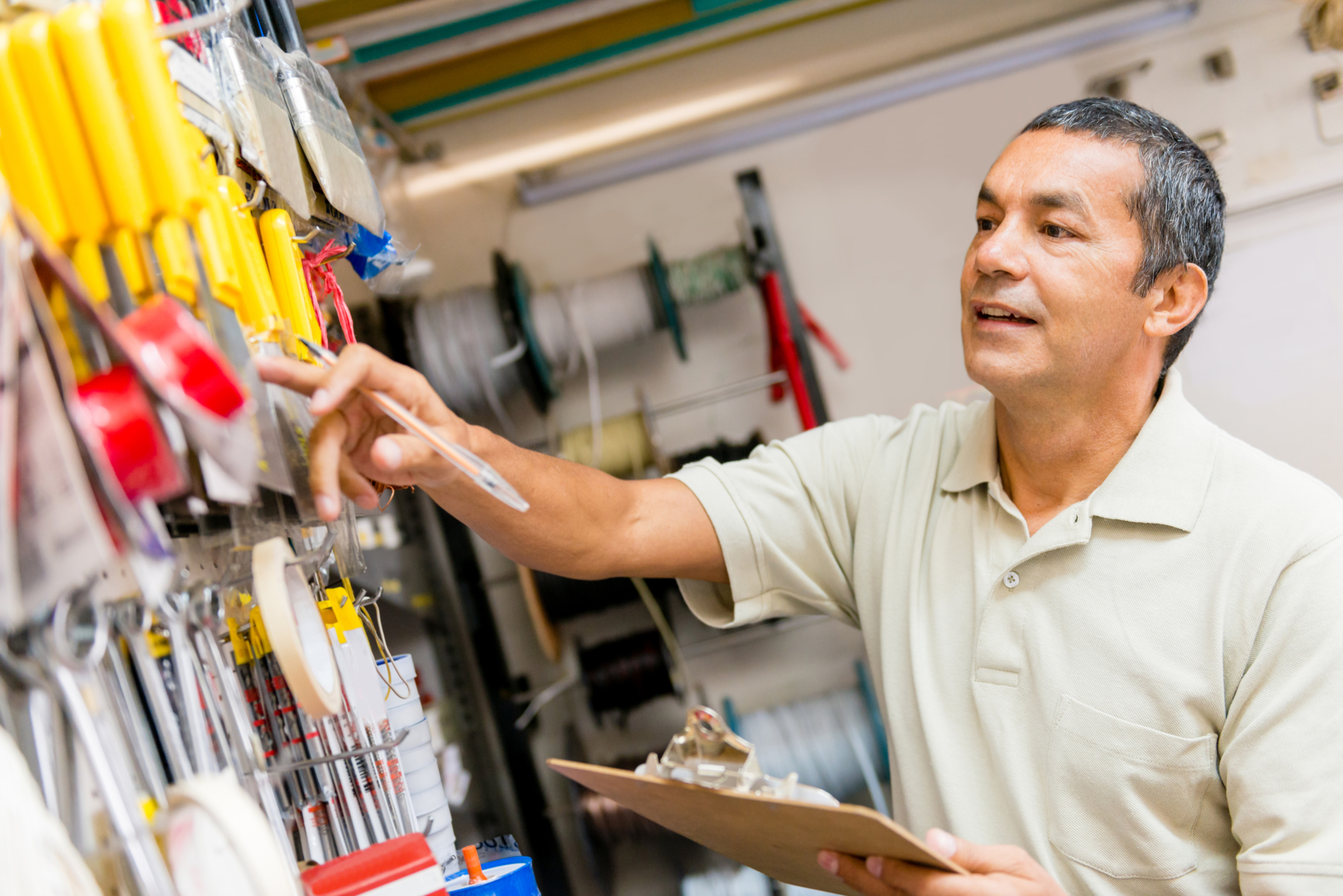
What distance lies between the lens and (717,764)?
30.5 inches

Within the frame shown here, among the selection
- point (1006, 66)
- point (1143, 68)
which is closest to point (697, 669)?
point (1006, 66)

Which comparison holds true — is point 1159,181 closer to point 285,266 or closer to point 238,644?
point 285,266

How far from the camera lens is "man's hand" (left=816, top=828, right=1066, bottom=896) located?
0.83 m

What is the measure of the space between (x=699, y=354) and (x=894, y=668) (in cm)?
174

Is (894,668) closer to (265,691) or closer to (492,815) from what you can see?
(265,691)

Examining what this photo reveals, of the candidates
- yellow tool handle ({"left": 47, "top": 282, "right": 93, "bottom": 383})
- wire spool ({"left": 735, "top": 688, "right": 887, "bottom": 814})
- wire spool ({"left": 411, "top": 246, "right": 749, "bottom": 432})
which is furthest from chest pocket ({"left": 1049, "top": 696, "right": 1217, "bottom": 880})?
wire spool ({"left": 411, "top": 246, "right": 749, "bottom": 432})

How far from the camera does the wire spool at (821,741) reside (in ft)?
8.29

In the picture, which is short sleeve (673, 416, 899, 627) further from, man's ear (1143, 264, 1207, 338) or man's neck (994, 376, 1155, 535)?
man's ear (1143, 264, 1207, 338)

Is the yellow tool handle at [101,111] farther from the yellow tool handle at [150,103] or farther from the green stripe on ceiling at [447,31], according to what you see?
the green stripe on ceiling at [447,31]

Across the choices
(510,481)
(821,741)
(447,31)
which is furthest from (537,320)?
(510,481)

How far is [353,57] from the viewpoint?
2.36 meters

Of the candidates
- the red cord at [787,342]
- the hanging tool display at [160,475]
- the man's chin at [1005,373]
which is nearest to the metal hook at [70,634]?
the hanging tool display at [160,475]

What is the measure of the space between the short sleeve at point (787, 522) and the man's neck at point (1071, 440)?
0.27 metres

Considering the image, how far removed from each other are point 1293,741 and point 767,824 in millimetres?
652
